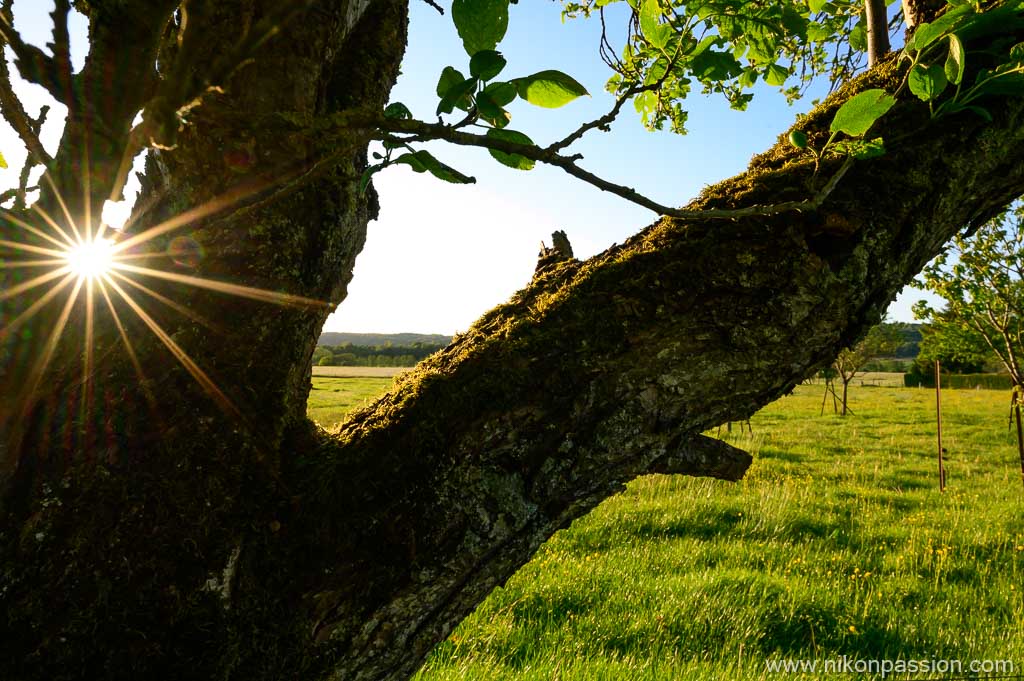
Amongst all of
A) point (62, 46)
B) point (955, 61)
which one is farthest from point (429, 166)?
point (955, 61)

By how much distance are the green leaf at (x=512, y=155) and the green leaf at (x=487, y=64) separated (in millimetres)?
85

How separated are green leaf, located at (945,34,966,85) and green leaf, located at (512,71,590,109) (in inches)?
28.8

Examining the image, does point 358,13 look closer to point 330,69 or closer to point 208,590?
point 330,69

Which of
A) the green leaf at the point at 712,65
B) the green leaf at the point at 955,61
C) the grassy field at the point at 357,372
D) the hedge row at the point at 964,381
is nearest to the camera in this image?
the green leaf at the point at 955,61

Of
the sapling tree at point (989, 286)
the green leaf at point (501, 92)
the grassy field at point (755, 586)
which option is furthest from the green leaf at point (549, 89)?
the sapling tree at point (989, 286)

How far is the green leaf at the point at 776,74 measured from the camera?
8.59 feet

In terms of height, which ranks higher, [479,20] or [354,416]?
[479,20]

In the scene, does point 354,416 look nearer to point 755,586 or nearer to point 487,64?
point 487,64

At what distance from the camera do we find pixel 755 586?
527 centimetres

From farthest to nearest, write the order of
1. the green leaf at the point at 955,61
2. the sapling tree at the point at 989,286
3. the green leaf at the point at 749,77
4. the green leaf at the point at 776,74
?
the sapling tree at the point at 989,286, the green leaf at the point at 749,77, the green leaf at the point at 776,74, the green leaf at the point at 955,61

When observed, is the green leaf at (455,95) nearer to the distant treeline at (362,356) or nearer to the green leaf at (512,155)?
the green leaf at (512,155)

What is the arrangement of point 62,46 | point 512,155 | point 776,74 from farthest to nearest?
point 776,74 < point 512,155 < point 62,46

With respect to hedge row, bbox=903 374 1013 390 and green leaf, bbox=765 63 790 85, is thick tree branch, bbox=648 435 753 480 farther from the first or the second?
hedge row, bbox=903 374 1013 390

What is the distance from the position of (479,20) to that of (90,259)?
774mm
